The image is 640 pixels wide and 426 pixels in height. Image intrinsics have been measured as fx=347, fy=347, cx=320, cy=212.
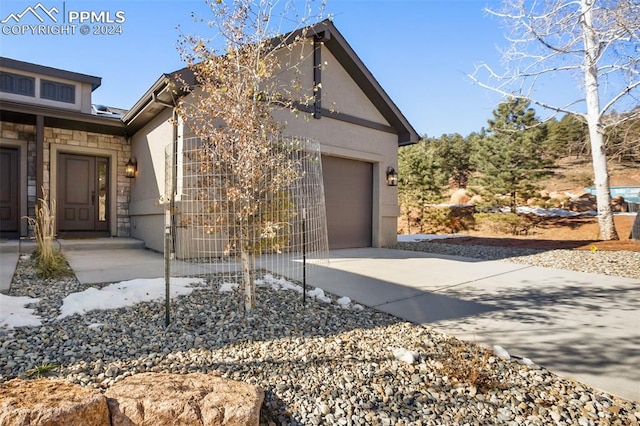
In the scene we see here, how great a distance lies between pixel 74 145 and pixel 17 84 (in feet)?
5.58

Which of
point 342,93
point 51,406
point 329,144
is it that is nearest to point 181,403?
point 51,406

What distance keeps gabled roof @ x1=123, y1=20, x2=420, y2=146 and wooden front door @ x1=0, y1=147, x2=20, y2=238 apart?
251cm

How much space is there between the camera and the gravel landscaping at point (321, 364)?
194 cm

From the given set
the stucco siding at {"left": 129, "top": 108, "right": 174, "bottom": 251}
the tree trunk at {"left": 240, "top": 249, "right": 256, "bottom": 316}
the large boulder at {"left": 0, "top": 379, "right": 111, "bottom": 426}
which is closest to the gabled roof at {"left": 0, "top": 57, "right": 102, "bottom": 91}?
the stucco siding at {"left": 129, "top": 108, "right": 174, "bottom": 251}

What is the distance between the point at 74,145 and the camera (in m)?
7.93

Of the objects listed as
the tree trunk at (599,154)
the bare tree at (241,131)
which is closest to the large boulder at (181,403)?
the bare tree at (241,131)

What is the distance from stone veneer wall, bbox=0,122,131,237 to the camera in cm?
734

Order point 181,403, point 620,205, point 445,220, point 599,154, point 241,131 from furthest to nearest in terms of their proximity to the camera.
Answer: point 620,205
point 445,220
point 599,154
point 241,131
point 181,403

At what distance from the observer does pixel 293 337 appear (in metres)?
2.79

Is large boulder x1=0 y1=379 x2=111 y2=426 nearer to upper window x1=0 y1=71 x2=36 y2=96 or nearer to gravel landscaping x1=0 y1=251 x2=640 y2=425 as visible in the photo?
gravel landscaping x1=0 y1=251 x2=640 y2=425

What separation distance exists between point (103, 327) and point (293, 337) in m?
1.50

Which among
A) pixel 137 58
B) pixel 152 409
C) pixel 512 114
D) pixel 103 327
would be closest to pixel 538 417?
pixel 152 409

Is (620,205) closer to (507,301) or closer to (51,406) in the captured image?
(507,301)

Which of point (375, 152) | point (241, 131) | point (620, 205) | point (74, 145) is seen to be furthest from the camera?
point (620, 205)
